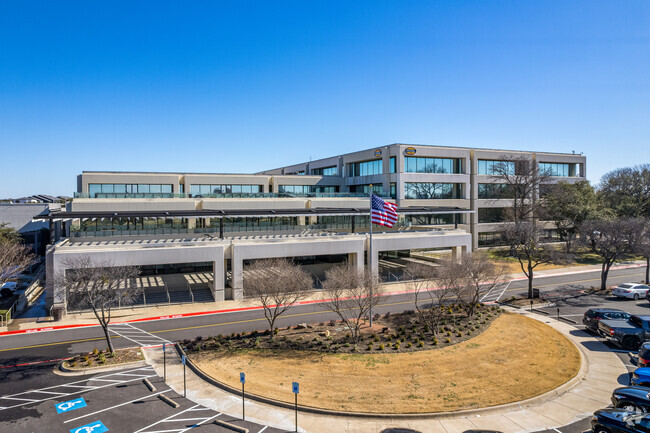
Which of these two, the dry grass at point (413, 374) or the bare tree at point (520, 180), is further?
the bare tree at point (520, 180)

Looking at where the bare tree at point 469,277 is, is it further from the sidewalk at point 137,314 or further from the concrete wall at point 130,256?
the concrete wall at point 130,256

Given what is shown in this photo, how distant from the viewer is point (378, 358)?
21281 mm

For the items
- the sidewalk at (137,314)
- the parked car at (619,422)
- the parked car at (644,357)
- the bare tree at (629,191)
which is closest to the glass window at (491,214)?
the bare tree at (629,191)

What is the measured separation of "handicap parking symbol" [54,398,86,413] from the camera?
15477mm

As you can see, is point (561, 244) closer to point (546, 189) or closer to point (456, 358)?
point (546, 189)

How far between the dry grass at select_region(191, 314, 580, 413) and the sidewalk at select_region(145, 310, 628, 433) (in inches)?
19.7

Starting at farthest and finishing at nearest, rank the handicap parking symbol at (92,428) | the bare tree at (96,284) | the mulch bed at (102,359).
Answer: the bare tree at (96,284) < the mulch bed at (102,359) < the handicap parking symbol at (92,428)

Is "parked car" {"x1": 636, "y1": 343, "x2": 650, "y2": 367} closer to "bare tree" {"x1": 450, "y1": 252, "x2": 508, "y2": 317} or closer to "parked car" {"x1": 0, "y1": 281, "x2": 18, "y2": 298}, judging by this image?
"bare tree" {"x1": 450, "y1": 252, "x2": 508, "y2": 317}

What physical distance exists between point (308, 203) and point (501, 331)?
2749cm

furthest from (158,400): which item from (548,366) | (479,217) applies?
(479,217)

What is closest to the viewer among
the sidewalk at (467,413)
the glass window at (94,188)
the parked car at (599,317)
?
the sidewalk at (467,413)

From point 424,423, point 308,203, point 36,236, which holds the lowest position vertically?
point 424,423

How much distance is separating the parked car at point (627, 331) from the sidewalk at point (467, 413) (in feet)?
14.8

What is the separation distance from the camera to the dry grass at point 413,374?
16.5 m
